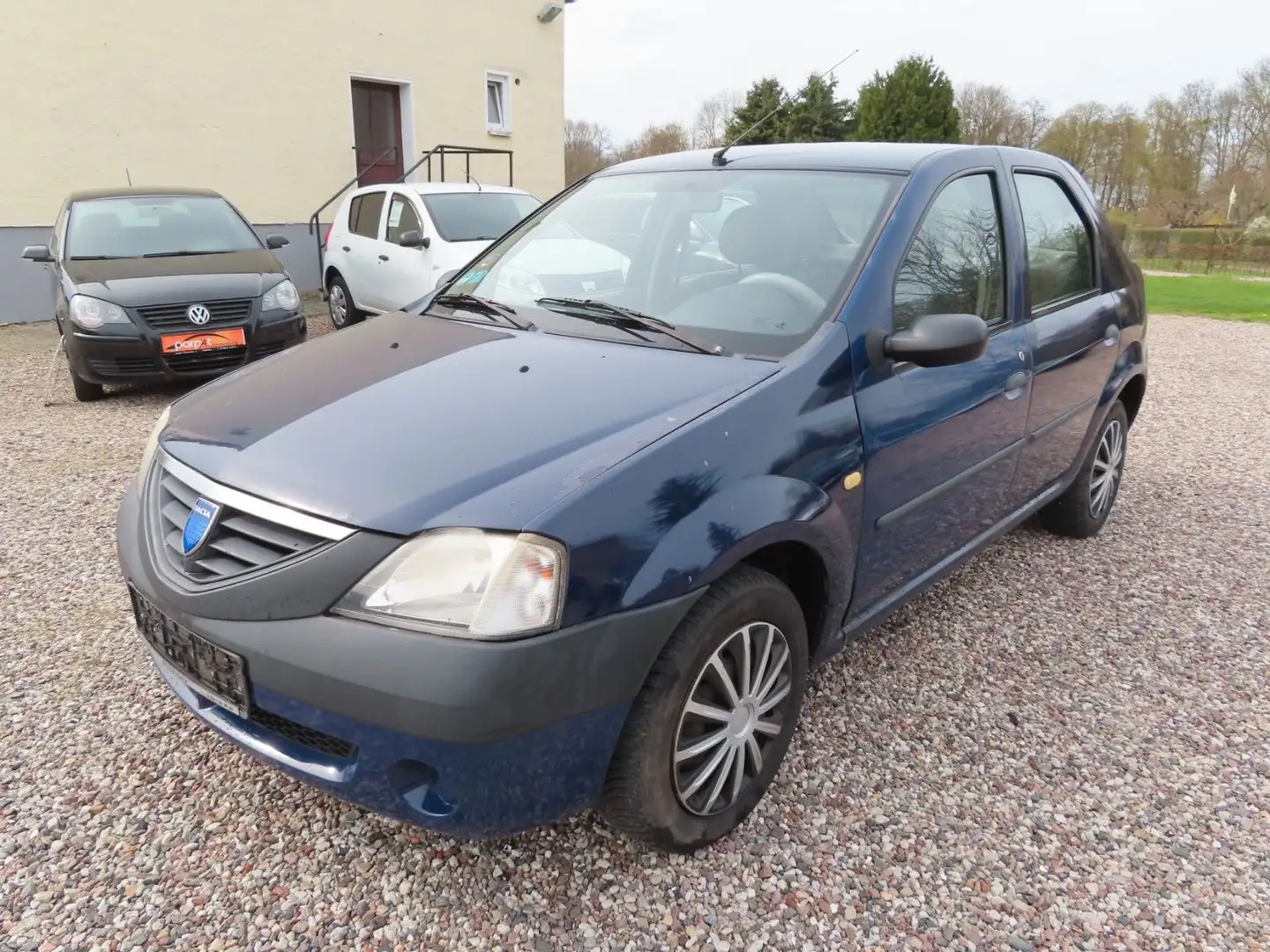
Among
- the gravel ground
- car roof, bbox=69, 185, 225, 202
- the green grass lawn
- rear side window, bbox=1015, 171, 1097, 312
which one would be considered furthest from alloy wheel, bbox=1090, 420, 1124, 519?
the green grass lawn

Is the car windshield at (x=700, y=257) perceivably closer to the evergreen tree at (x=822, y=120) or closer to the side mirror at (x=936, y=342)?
the side mirror at (x=936, y=342)

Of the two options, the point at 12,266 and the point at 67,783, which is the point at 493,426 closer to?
the point at 67,783

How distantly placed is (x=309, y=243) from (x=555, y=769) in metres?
13.3

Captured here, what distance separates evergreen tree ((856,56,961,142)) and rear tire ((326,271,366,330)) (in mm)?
22558

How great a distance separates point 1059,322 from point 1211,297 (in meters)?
17.6

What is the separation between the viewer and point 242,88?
12.2 metres

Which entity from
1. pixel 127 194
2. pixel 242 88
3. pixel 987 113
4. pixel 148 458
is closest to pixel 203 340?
pixel 127 194

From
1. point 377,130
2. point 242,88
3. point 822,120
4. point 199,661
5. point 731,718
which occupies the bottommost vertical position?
point 731,718

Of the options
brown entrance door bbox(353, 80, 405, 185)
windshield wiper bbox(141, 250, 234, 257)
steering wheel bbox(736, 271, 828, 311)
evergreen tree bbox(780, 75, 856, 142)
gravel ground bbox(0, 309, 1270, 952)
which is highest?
evergreen tree bbox(780, 75, 856, 142)

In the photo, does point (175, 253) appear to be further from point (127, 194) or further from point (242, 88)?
point (242, 88)

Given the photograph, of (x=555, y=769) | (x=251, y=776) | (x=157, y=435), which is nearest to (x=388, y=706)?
(x=555, y=769)

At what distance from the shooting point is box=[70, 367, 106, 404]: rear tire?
684 cm

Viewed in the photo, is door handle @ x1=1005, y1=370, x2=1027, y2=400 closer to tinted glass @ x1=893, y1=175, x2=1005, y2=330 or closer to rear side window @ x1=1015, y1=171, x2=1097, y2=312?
tinted glass @ x1=893, y1=175, x2=1005, y2=330

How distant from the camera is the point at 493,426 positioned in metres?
2.10
